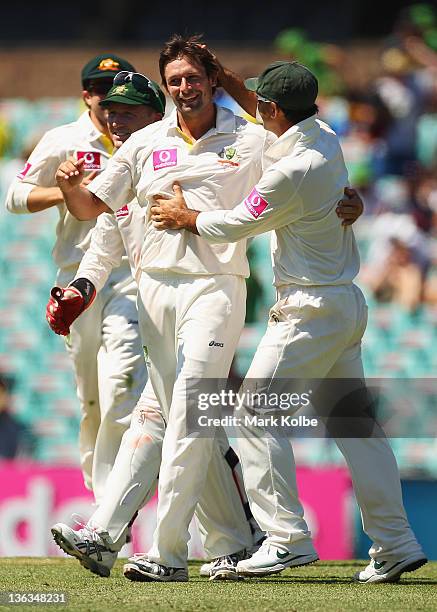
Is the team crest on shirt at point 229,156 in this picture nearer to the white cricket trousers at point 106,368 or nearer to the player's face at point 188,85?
the player's face at point 188,85

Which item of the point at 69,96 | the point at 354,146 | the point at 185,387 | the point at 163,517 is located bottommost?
the point at 163,517

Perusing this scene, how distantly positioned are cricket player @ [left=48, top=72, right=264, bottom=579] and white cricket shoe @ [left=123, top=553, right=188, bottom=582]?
0.63 feet

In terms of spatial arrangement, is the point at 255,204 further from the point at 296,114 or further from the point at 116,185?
the point at 116,185

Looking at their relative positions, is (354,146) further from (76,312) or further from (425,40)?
(76,312)

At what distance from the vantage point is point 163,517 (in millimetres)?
5594

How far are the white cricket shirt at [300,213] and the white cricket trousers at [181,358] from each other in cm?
27

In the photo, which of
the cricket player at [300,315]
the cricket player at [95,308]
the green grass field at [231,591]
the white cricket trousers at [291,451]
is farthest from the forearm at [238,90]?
the green grass field at [231,591]

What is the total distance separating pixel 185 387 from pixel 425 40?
9110mm

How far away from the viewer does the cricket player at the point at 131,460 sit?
19.1 ft

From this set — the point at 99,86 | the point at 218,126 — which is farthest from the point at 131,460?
the point at 99,86

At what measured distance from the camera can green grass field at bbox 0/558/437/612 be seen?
482 cm

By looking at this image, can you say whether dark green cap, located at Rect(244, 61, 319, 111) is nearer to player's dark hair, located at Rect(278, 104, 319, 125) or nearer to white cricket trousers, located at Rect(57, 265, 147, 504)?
player's dark hair, located at Rect(278, 104, 319, 125)

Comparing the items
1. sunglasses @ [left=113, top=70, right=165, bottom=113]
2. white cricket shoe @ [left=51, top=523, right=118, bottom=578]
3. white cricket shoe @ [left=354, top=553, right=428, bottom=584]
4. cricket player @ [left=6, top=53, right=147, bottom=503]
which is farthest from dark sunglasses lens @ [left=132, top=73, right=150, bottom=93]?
white cricket shoe @ [left=354, top=553, right=428, bottom=584]

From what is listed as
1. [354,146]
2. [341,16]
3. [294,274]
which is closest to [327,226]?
[294,274]
